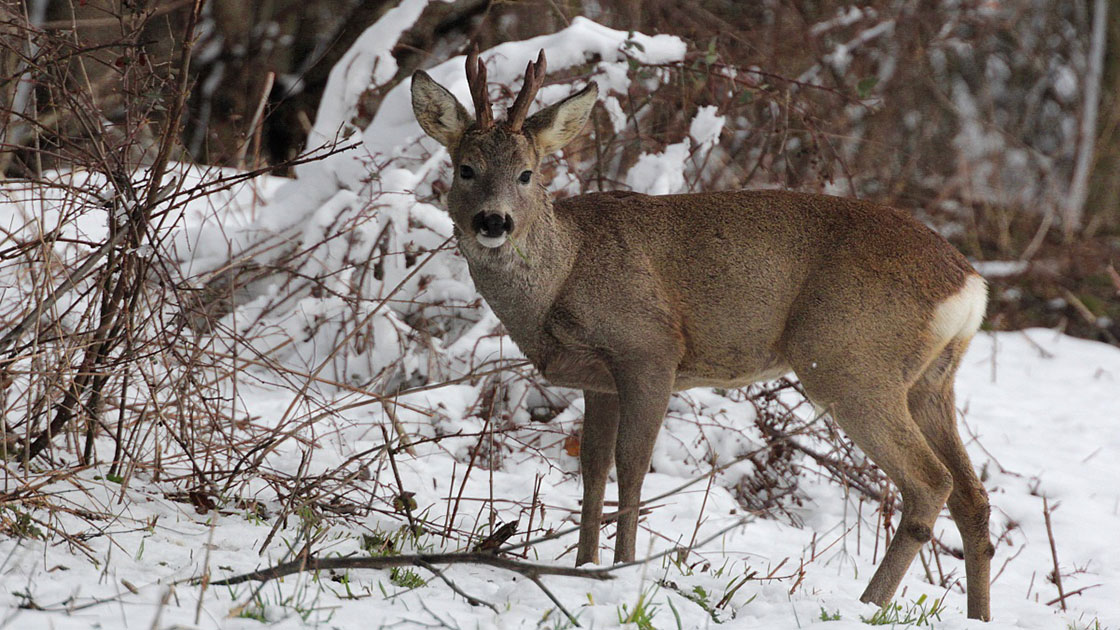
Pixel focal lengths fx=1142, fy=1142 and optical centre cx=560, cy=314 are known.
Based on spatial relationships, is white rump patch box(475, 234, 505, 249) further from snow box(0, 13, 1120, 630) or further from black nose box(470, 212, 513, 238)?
snow box(0, 13, 1120, 630)

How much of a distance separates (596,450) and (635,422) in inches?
16.4

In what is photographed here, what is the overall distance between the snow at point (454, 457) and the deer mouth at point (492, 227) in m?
0.73

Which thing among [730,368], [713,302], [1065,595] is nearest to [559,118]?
[713,302]

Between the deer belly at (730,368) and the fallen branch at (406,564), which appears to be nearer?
the fallen branch at (406,564)

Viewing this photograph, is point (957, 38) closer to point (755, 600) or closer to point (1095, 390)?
point (1095, 390)

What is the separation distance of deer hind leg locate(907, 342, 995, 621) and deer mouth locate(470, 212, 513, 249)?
180 cm

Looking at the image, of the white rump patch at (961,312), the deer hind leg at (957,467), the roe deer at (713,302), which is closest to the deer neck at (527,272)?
the roe deer at (713,302)

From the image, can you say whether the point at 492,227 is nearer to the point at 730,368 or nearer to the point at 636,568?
the point at 730,368

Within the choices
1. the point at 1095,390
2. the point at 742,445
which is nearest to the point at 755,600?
the point at 742,445

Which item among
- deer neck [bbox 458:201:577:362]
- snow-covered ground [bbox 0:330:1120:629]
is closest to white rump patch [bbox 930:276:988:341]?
snow-covered ground [bbox 0:330:1120:629]

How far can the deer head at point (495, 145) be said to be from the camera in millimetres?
4109

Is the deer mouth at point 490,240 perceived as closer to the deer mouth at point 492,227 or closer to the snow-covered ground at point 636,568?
the deer mouth at point 492,227

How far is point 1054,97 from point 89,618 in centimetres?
1526

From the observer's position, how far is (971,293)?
4469mm
